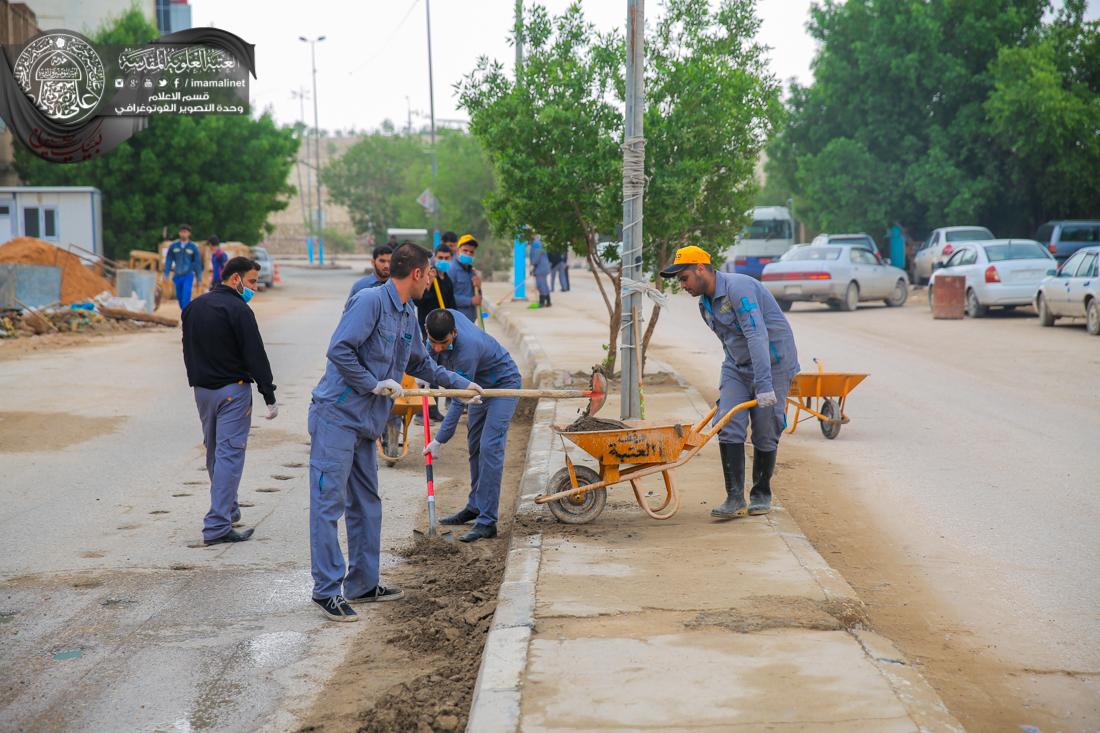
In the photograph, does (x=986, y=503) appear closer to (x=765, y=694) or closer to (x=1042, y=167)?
(x=765, y=694)

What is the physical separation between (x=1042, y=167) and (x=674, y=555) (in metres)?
34.0

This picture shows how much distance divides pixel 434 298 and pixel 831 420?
381 cm

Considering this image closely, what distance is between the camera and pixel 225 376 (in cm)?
730

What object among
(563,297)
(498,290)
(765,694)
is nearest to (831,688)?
(765,694)

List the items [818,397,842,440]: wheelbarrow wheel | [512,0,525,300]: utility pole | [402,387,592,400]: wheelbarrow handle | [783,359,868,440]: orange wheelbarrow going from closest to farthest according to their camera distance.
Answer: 1. [402,387,592,400]: wheelbarrow handle
2. [783,359,868,440]: orange wheelbarrow
3. [818,397,842,440]: wheelbarrow wheel
4. [512,0,525,300]: utility pole

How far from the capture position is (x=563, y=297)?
3322 centimetres

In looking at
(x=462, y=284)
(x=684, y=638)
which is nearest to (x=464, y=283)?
(x=462, y=284)

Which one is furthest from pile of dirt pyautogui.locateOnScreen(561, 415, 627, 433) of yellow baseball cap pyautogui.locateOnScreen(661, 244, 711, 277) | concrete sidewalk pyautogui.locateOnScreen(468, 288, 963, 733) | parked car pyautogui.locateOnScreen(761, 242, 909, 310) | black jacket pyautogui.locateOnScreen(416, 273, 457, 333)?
parked car pyautogui.locateOnScreen(761, 242, 909, 310)

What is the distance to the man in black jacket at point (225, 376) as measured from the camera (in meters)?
7.24

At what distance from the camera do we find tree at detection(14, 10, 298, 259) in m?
35.1

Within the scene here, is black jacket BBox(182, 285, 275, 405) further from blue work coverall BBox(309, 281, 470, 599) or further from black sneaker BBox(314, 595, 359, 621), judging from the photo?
black sneaker BBox(314, 595, 359, 621)

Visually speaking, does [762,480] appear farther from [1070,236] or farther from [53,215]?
[53,215]

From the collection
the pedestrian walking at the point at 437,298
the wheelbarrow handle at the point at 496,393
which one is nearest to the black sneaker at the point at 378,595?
the wheelbarrow handle at the point at 496,393

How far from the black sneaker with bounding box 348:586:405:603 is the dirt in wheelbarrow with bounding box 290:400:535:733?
0.17 feet
